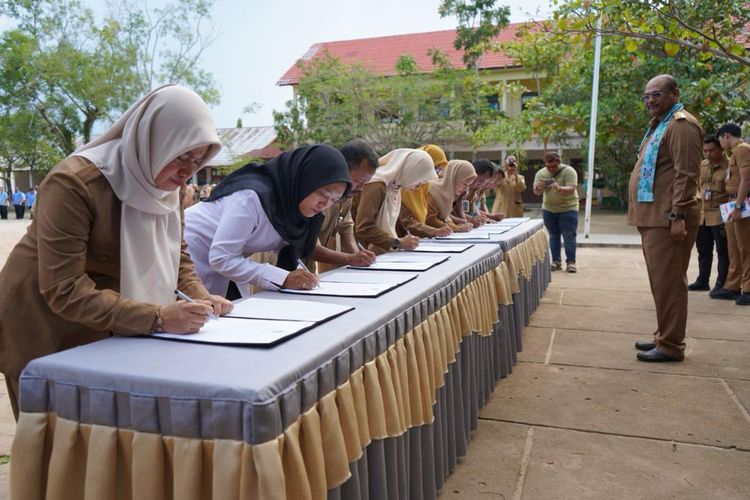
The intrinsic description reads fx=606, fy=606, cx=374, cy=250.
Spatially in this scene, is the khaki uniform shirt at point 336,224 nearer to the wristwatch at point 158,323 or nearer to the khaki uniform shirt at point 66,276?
the khaki uniform shirt at point 66,276

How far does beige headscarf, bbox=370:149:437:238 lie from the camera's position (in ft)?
11.8

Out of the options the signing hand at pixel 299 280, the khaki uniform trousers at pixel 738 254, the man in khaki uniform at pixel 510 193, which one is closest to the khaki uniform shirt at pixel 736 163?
the khaki uniform trousers at pixel 738 254

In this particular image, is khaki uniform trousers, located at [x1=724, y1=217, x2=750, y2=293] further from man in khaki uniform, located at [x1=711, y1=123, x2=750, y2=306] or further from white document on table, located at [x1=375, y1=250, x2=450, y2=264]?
white document on table, located at [x1=375, y1=250, x2=450, y2=264]

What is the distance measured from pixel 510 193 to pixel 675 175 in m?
4.51

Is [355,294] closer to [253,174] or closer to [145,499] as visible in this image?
[253,174]

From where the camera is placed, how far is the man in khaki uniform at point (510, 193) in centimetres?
761

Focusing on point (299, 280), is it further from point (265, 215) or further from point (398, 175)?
point (398, 175)

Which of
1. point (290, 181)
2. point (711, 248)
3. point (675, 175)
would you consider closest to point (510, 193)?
point (711, 248)

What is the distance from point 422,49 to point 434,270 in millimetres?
21845

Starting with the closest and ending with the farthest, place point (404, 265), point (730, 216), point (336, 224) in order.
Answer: point (404, 265), point (336, 224), point (730, 216)

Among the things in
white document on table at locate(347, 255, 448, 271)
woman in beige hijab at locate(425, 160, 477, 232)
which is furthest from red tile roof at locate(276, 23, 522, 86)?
white document on table at locate(347, 255, 448, 271)

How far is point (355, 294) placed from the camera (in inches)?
77.9

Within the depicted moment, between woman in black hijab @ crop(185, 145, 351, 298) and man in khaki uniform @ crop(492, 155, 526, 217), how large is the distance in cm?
554

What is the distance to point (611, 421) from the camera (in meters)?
2.82
